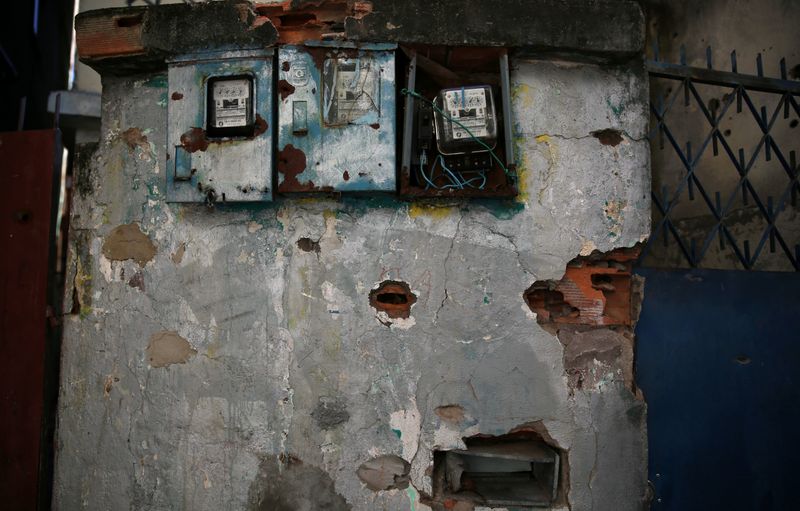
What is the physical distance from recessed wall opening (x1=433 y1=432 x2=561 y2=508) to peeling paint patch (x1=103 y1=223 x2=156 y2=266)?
62.8 inches

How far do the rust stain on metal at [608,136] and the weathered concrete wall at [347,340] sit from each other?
0.01 metres

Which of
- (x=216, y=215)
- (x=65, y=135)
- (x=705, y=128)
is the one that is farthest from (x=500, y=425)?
(x=65, y=135)

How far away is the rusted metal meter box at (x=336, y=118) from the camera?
2.18 metres

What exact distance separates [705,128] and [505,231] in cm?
290

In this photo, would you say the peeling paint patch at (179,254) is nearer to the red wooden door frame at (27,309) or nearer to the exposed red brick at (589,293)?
the red wooden door frame at (27,309)

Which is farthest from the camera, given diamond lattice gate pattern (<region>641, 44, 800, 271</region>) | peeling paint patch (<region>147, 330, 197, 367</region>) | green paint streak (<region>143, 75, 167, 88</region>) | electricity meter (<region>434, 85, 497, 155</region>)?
diamond lattice gate pattern (<region>641, 44, 800, 271</region>)

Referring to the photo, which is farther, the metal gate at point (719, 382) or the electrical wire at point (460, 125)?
the metal gate at point (719, 382)

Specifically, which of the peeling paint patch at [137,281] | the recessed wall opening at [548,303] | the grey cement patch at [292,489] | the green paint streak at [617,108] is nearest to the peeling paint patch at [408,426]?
the grey cement patch at [292,489]

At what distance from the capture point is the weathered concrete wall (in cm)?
220

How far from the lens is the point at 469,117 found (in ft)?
7.12

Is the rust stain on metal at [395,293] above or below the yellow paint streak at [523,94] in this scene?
below

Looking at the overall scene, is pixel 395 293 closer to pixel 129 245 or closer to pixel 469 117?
pixel 469 117

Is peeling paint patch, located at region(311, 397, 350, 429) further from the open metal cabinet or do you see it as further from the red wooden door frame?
the red wooden door frame

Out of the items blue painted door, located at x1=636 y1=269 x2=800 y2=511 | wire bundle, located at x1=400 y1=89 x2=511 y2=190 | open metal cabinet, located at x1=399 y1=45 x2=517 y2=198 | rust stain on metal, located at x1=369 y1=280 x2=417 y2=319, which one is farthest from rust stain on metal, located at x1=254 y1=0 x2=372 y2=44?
blue painted door, located at x1=636 y1=269 x2=800 y2=511
